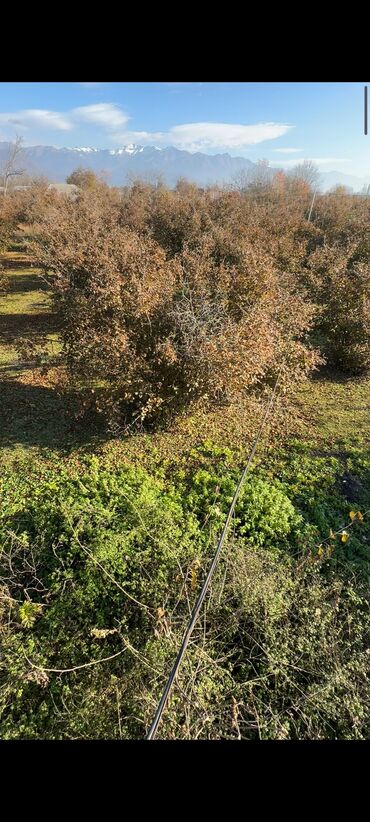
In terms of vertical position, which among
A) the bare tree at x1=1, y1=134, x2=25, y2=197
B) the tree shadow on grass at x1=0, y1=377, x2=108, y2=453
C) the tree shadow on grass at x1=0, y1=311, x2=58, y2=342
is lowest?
the tree shadow on grass at x1=0, y1=377, x2=108, y2=453

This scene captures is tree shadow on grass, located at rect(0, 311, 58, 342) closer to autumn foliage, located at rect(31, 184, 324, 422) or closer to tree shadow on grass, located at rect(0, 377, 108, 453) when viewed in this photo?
autumn foliage, located at rect(31, 184, 324, 422)

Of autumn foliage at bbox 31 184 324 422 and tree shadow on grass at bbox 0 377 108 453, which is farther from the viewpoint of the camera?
tree shadow on grass at bbox 0 377 108 453

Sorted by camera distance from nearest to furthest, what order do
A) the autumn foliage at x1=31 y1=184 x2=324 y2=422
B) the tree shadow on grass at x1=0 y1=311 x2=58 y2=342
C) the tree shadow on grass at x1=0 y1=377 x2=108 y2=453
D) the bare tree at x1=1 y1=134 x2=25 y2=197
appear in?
the autumn foliage at x1=31 y1=184 x2=324 y2=422 < the tree shadow on grass at x1=0 y1=377 x2=108 y2=453 < the tree shadow on grass at x1=0 y1=311 x2=58 y2=342 < the bare tree at x1=1 y1=134 x2=25 y2=197

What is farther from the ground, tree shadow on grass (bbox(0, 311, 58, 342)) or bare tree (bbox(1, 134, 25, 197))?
bare tree (bbox(1, 134, 25, 197))

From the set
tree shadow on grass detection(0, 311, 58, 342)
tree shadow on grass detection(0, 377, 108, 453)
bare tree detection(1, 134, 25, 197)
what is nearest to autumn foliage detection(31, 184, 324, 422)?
tree shadow on grass detection(0, 377, 108, 453)

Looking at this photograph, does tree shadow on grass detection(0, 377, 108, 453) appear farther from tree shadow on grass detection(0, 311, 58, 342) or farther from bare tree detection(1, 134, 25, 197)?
bare tree detection(1, 134, 25, 197)

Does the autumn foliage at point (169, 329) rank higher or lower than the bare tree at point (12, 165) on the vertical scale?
lower

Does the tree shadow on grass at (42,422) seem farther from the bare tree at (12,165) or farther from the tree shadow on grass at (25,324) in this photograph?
the bare tree at (12,165)

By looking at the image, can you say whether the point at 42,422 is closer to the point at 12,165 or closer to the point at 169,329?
the point at 169,329

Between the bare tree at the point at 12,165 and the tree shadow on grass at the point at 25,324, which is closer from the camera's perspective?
the tree shadow on grass at the point at 25,324

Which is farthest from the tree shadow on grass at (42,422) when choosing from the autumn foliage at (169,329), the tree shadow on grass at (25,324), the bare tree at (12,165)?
the bare tree at (12,165)

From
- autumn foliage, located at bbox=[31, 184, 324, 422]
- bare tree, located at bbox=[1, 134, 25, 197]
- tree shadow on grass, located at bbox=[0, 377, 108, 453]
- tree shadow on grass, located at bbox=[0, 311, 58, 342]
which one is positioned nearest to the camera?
autumn foliage, located at bbox=[31, 184, 324, 422]
